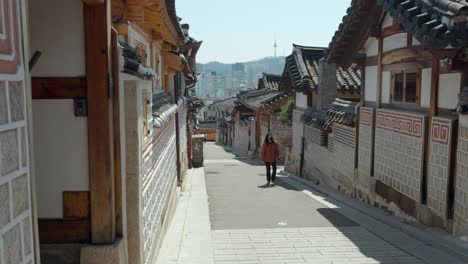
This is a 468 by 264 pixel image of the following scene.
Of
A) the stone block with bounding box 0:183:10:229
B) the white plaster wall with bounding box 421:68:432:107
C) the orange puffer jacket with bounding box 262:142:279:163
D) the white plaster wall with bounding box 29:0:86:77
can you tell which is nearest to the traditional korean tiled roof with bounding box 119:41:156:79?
the white plaster wall with bounding box 29:0:86:77

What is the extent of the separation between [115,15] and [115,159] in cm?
195

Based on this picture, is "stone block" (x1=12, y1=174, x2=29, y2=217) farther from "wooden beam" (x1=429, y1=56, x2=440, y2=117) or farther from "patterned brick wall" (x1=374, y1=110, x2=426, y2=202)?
"patterned brick wall" (x1=374, y1=110, x2=426, y2=202)

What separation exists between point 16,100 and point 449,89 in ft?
26.1

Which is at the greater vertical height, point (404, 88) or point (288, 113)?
point (404, 88)

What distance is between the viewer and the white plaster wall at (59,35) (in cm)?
436

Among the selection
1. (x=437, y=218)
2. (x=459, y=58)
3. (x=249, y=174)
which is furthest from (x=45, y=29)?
(x=249, y=174)

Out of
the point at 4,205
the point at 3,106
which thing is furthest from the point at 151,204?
the point at 3,106

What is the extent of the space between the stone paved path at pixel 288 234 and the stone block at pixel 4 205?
542 cm

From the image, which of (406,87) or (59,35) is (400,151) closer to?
(406,87)

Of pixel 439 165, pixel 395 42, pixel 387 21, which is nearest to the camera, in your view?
pixel 439 165

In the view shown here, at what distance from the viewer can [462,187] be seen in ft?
25.3

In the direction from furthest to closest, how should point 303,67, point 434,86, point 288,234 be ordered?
point 303,67
point 288,234
point 434,86

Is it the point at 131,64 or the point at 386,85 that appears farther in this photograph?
the point at 386,85

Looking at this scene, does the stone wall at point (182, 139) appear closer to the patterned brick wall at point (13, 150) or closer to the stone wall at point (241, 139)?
the patterned brick wall at point (13, 150)
